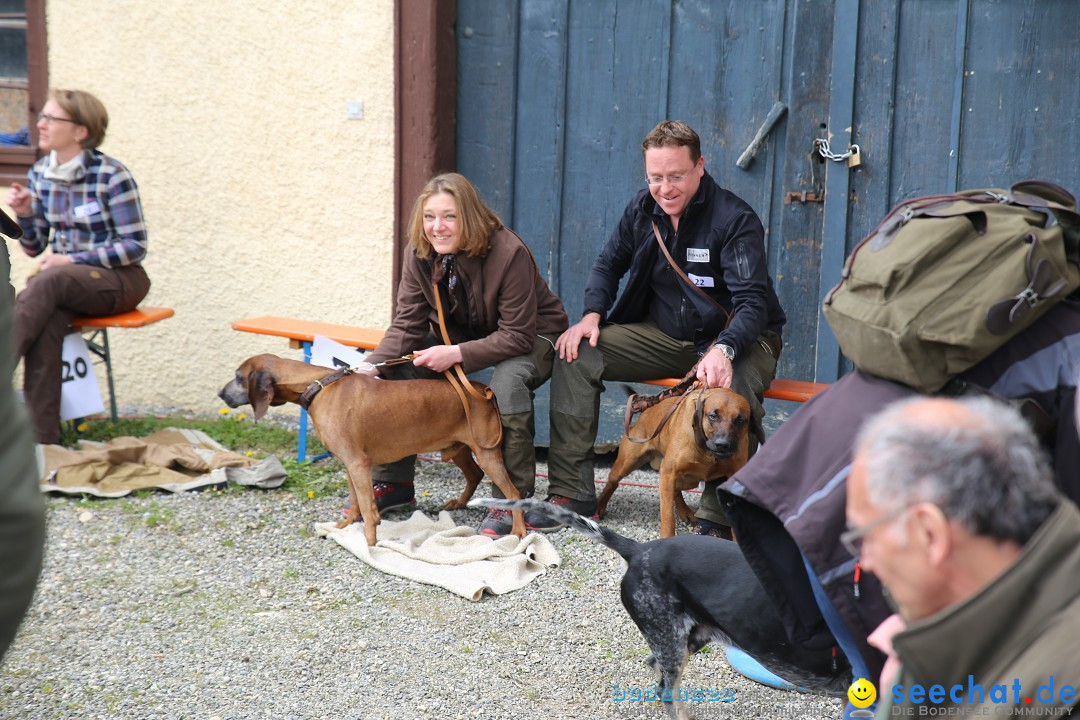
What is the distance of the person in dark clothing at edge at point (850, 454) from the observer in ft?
7.23

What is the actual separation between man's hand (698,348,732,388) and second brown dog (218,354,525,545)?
3.20ft

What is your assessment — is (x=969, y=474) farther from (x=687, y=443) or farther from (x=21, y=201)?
(x=21, y=201)

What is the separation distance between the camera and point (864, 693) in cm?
246

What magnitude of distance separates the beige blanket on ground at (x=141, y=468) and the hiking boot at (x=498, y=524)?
1263 millimetres

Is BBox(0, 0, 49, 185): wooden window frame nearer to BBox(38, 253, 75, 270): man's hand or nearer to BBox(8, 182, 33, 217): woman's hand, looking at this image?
BBox(8, 182, 33, 217): woman's hand

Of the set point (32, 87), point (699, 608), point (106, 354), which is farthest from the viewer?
point (32, 87)

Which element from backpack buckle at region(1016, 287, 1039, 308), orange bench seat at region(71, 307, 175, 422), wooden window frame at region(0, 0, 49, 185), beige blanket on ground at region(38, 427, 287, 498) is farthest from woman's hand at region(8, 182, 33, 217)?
backpack buckle at region(1016, 287, 1039, 308)

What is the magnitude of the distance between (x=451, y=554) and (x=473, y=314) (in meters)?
1.17

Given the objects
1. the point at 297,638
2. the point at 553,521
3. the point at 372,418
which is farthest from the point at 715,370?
the point at 297,638

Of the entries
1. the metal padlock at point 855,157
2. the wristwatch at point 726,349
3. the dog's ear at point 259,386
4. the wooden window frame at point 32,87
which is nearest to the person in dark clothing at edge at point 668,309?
the wristwatch at point 726,349

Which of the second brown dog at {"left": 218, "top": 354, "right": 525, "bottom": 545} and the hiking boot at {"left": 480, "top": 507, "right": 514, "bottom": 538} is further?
the hiking boot at {"left": 480, "top": 507, "right": 514, "bottom": 538}

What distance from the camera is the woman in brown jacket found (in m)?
4.89

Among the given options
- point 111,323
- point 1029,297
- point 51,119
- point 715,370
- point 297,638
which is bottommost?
point 297,638

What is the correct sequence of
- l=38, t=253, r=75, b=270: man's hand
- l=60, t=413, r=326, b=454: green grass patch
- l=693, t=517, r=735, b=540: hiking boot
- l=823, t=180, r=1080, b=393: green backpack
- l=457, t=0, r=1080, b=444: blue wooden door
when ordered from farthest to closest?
l=60, t=413, r=326, b=454: green grass patch, l=38, t=253, r=75, b=270: man's hand, l=457, t=0, r=1080, b=444: blue wooden door, l=693, t=517, r=735, b=540: hiking boot, l=823, t=180, r=1080, b=393: green backpack
